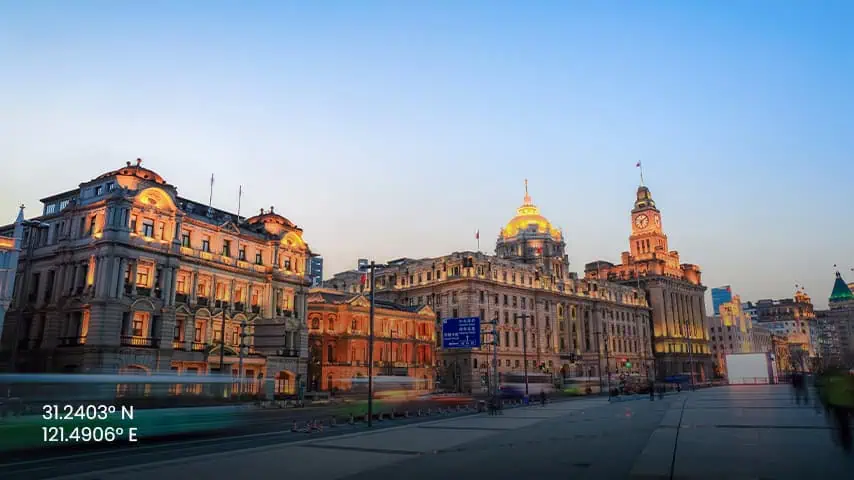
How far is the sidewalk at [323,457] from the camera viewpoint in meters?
20.5

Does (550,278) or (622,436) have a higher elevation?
(550,278)

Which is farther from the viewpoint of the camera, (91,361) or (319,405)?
A: (319,405)

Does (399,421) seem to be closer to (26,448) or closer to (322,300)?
(26,448)

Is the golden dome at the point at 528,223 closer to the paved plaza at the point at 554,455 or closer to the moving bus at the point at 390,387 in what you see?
the moving bus at the point at 390,387

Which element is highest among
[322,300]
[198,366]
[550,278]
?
[550,278]

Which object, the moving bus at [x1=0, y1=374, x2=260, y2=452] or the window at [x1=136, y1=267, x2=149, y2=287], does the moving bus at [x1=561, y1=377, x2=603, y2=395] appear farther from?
the moving bus at [x1=0, y1=374, x2=260, y2=452]

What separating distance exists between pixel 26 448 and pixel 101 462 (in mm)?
→ 6489

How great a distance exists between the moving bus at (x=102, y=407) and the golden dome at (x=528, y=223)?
11821 cm

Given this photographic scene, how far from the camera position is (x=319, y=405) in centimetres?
6197

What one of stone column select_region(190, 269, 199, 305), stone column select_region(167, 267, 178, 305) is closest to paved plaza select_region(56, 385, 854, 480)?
stone column select_region(167, 267, 178, 305)

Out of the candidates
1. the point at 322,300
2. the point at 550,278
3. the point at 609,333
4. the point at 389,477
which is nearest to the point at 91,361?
the point at 322,300

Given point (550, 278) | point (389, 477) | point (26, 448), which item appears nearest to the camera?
point (389, 477)

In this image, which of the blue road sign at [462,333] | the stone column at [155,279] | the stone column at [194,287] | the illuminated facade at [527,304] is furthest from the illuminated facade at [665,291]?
the stone column at [155,279]

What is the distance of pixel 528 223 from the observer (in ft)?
484
